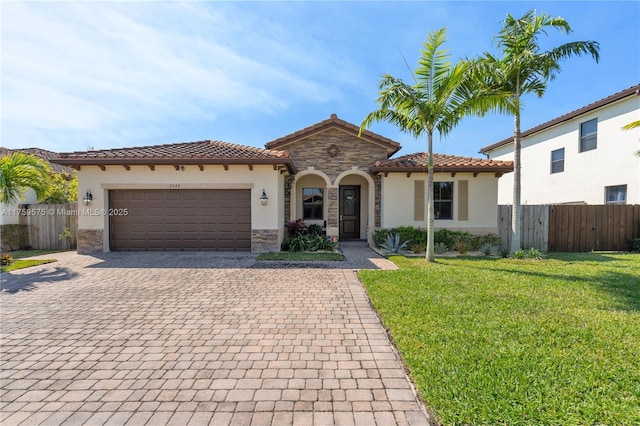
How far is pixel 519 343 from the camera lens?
3.61 meters

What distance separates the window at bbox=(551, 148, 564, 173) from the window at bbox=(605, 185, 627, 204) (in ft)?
9.46

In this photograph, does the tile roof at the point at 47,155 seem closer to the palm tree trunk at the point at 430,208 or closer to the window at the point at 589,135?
the palm tree trunk at the point at 430,208

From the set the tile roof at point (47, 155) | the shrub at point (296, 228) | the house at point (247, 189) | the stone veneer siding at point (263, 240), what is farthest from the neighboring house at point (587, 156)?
the tile roof at point (47, 155)

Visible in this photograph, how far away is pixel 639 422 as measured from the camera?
2.30 m

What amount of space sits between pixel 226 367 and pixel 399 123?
29.2 feet

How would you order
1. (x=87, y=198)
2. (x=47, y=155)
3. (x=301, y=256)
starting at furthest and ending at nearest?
(x=47, y=155) < (x=87, y=198) < (x=301, y=256)

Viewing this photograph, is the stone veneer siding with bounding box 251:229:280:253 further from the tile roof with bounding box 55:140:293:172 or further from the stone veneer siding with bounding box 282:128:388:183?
the stone veneer siding with bounding box 282:128:388:183

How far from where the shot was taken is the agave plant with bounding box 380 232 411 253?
1103cm

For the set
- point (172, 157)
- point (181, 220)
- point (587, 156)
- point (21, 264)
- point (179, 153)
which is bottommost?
point (21, 264)

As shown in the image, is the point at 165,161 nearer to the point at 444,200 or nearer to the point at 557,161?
the point at 444,200

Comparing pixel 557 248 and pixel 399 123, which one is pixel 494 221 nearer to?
pixel 557 248

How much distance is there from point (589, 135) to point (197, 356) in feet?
66.6

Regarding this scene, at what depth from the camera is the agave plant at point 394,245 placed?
434 inches

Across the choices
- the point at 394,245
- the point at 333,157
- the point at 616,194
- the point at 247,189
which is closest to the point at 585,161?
the point at 616,194
